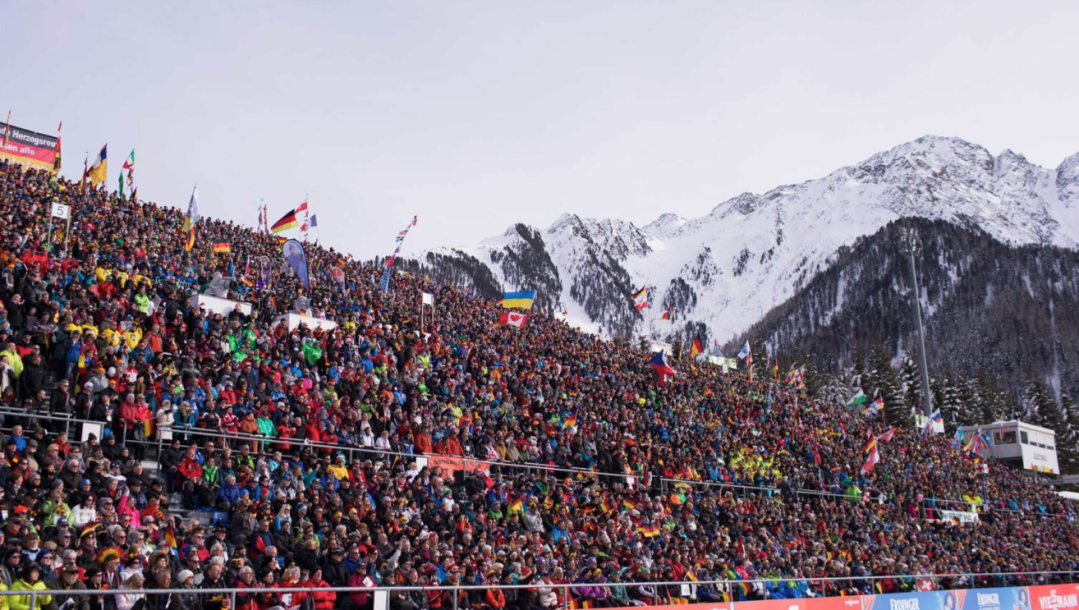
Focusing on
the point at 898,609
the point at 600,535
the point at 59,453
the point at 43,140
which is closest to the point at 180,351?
the point at 59,453

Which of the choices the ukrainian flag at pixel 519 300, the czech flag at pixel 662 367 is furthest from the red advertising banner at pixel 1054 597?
the ukrainian flag at pixel 519 300

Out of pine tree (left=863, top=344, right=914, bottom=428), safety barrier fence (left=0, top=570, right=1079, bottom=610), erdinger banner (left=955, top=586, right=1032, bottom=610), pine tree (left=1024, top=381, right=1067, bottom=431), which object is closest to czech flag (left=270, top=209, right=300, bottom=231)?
safety barrier fence (left=0, top=570, right=1079, bottom=610)

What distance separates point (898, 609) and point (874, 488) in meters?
14.9

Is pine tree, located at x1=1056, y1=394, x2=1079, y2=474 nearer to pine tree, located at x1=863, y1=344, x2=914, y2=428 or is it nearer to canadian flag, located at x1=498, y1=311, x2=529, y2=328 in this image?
pine tree, located at x1=863, y1=344, x2=914, y2=428

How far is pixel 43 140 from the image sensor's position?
156ft

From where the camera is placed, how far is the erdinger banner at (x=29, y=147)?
46056 millimetres

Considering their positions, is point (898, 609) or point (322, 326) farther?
point (322, 326)

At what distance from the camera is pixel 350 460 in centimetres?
1723

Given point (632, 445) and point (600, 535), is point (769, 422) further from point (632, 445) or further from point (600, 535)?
point (600, 535)

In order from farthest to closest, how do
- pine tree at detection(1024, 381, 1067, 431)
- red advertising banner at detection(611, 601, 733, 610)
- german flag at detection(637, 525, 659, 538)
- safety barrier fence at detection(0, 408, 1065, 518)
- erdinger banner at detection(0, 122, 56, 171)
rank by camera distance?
pine tree at detection(1024, 381, 1067, 431)
erdinger banner at detection(0, 122, 56, 171)
german flag at detection(637, 525, 659, 538)
red advertising banner at detection(611, 601, 733, 610)
safety barrier fence at detection(0, 408, 1065, 518)

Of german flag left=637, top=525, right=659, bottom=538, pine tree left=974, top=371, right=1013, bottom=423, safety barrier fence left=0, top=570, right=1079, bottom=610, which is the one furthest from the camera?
pine tree left=974, top=371, right=1013, bottom=423

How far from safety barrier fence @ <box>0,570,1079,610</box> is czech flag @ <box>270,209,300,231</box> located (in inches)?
777

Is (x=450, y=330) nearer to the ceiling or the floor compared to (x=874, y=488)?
nearer to the ceiling

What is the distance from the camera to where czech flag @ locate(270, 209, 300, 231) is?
30.6 m
